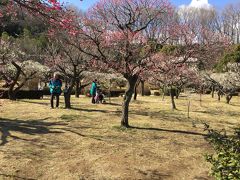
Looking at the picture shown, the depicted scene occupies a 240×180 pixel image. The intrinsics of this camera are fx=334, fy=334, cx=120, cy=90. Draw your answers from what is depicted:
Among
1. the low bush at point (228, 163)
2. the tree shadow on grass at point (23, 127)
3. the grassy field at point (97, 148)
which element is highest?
the low bush at point (228, 163)

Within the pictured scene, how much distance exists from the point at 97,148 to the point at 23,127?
330cm

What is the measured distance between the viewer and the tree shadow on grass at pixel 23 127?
32.5 feet

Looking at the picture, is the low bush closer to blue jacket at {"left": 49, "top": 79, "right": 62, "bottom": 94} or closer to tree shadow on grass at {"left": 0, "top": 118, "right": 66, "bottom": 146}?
tree shadow on grass at {"left": 0, "top": 118, "right": 66, "bottom": 146}

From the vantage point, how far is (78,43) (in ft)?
40.2

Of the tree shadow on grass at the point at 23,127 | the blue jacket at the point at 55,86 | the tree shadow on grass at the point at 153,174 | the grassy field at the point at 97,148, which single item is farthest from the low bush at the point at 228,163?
the blue jacket at the point at 55,86

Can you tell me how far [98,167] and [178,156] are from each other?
2.37 meters

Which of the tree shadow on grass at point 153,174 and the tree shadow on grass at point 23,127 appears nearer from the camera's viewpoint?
the tree shadow on grass at point 153,174

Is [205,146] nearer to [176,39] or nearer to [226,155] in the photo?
[176,39]

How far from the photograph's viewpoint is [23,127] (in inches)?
436

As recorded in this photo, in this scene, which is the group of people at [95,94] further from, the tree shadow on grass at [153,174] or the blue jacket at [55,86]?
the tree shadow on grass at [153,174]

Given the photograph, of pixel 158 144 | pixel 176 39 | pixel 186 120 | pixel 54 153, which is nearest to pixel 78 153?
pixel 54 153

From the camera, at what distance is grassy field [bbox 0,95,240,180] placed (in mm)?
7383

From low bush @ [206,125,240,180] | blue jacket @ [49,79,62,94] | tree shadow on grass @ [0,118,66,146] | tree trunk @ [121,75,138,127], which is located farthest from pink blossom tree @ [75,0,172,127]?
low bush @ [206,125,240,180]

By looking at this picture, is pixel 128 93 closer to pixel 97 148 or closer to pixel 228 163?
pixel 97 148
